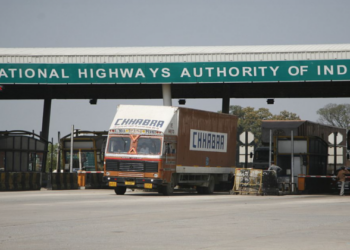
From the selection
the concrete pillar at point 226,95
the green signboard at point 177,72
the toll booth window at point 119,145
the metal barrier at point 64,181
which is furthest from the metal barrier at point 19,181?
the concrete pillar at point 226,95

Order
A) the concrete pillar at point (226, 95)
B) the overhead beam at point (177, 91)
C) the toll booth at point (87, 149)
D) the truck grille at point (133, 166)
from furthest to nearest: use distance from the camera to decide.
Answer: the overhead beam at point (177, 91) < the concrete pillar at point (226, 95) < the toll booth at point (87, 149) < the truck grille at point (133, 166)

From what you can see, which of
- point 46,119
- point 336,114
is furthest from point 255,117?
point 46,119

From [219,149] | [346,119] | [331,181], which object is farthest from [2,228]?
[346,119]

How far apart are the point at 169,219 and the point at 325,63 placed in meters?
25.4

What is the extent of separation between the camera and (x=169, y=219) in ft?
53.9

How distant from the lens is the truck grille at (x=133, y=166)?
29.7m

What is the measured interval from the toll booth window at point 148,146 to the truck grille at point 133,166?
409mm

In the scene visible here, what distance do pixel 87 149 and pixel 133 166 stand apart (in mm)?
10638

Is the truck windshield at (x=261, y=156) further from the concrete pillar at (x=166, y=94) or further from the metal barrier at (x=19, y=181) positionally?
the metal barrier at (x=19, y=181)

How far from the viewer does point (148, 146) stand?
97.5 feet

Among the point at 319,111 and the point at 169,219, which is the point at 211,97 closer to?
the point at 169,219

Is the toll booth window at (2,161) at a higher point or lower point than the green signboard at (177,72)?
lower

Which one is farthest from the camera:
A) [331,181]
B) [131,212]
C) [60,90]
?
[60,90]

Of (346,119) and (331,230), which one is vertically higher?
(346,119)
